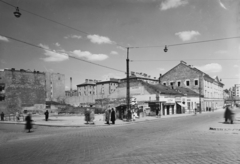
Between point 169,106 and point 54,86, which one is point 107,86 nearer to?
point 54,86

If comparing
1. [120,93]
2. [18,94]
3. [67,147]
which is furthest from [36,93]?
[67,147]

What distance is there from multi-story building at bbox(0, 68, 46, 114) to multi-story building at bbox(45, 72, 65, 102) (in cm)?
1955

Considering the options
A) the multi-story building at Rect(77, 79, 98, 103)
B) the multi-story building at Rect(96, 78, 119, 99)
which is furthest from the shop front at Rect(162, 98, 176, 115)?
the multi-story building at Rect(77, 79, 98, 103)

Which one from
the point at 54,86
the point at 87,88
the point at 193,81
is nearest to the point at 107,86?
the point at 87,88

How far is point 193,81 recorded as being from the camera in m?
52.3

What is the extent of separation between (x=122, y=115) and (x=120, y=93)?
680 inches

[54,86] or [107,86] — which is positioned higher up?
[107,86]

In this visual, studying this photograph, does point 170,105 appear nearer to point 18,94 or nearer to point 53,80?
point 18,94

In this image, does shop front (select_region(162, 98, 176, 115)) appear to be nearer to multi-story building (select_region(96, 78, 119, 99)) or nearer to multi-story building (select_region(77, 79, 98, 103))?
multi-story building (select_region(96, 78, 119, 99))

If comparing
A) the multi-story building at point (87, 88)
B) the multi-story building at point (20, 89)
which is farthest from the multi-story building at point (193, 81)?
the multi-story building at point (87, 88)

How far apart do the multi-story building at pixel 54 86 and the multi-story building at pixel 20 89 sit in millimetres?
19550

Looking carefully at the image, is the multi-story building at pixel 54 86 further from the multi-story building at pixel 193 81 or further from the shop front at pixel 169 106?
the shop front at pixel 169 106

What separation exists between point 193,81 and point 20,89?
47653mm

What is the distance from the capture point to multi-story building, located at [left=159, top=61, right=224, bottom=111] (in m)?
51.2
